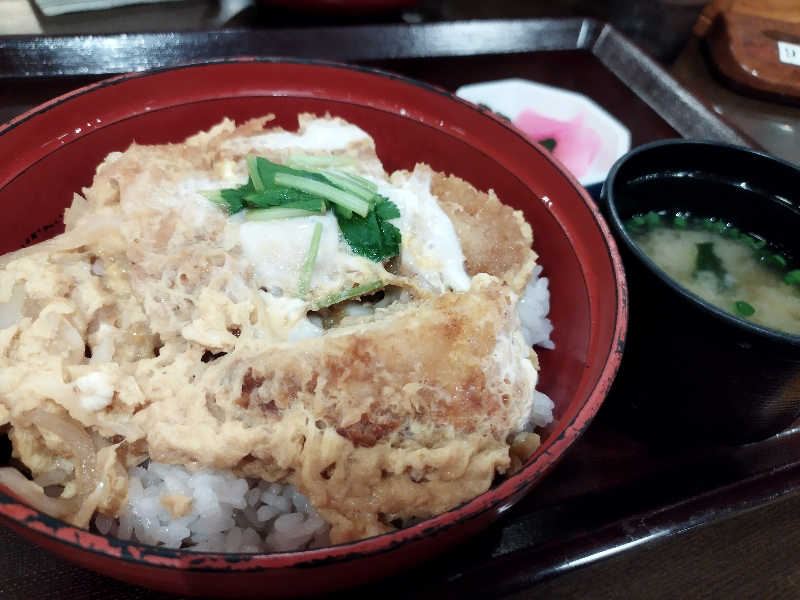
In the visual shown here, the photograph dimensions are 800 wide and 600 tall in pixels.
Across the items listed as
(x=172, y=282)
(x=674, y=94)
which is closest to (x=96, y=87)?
(x=172, y=282)

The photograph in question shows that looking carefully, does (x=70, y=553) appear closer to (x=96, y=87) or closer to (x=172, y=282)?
(x=172, y=282)

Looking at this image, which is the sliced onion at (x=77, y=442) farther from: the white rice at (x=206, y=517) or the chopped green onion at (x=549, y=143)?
the chopped green onion at (x=549, y=143)

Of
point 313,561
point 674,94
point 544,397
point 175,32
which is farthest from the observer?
point 674,94

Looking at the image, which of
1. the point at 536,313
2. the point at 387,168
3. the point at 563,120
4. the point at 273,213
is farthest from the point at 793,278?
the point at 273,213

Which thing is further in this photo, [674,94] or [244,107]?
[674,94]

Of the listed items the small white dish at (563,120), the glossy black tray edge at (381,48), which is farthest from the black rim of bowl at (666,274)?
the glossy black tray edge at (381,48)

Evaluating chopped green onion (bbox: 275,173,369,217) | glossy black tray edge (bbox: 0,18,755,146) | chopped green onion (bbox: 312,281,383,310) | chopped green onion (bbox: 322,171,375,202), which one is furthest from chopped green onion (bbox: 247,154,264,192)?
glossy black tray edge (bbox: 0,18,755,146)

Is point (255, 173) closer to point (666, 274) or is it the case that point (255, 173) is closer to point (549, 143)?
point (666, 274)
